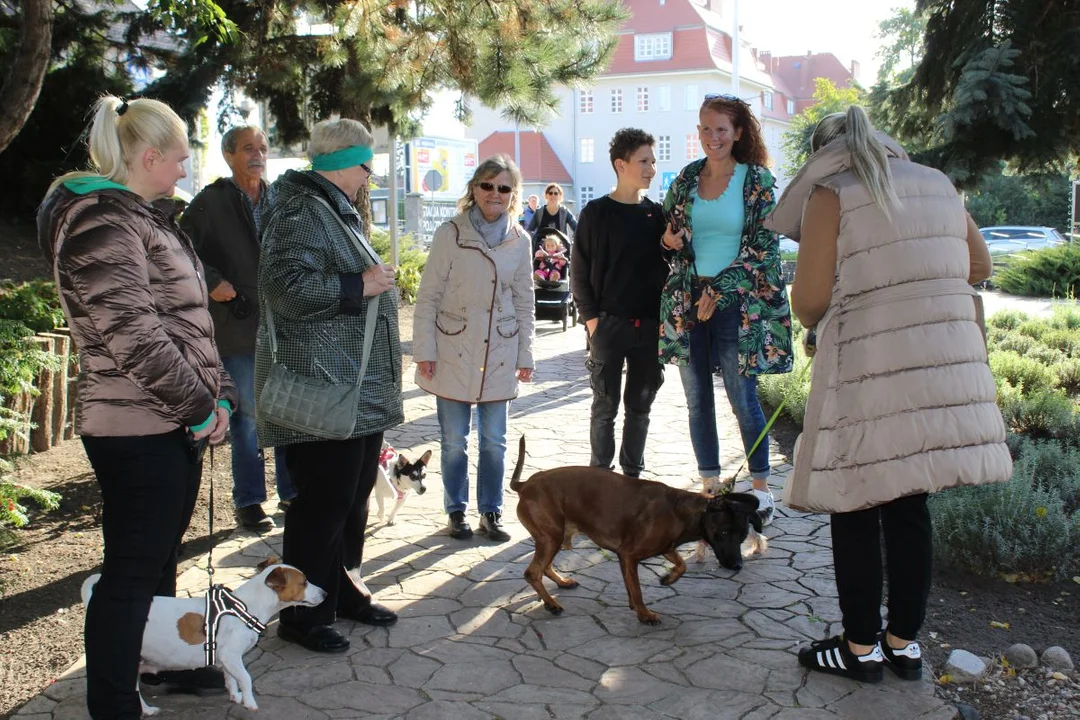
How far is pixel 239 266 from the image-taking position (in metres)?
5.43

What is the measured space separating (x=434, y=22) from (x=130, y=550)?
256 inches

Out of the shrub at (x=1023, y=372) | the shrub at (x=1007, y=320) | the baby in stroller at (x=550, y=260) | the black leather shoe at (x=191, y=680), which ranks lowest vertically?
the black leather shoe at (x=191, y=680)

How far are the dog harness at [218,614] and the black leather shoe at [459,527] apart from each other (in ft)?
6.59

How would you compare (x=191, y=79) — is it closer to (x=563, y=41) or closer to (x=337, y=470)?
(x=563, y=41)

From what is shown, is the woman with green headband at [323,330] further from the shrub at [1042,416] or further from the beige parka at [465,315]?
the shrub at [1042,416]

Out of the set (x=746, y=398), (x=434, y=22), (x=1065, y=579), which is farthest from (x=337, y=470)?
(x=434, y=22)

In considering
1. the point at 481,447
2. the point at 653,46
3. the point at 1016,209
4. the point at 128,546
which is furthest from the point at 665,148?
the point at 128,546

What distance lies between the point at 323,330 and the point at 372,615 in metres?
1.30

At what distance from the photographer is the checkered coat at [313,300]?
3674 millimetres

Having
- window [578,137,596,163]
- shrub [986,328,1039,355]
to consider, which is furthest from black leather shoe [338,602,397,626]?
window [578,137,596,163]

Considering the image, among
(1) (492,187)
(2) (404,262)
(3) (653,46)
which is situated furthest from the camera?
(3) (653,46)

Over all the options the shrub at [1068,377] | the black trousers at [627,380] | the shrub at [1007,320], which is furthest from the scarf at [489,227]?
the shrub at [1007,320]

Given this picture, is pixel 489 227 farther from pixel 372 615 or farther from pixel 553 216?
pixel 553 216

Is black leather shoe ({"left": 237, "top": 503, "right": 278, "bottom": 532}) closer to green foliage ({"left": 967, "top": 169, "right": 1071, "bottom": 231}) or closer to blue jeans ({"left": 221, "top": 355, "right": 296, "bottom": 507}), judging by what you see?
blue jeans ({"left": 221, "top": 355, "right": 296, "bottom": 507})
